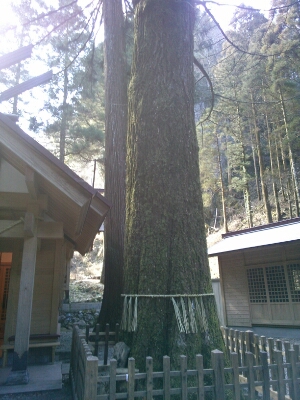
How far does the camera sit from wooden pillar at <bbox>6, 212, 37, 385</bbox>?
3.99 m

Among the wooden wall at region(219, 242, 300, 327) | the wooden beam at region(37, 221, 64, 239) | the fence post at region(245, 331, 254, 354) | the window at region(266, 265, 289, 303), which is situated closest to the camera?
the fence post at region(245, 331, 254, 354)

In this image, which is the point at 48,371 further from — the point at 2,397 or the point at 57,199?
the point at 57,199

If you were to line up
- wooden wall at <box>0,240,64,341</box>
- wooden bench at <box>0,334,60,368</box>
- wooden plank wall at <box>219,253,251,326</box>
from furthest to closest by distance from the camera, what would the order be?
wooden plank wall at <box>219,253,251,326</box> → wooden wall at <box>0,240,64,341</box> → wooden bench at <box>0,334,60,368</box>

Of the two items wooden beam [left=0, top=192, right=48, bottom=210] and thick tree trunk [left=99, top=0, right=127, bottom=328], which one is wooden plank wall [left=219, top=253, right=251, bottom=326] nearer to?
thick tree trunk [left=99, top=0, right=127, bottom=328]

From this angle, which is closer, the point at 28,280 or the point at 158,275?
the point at 158,275

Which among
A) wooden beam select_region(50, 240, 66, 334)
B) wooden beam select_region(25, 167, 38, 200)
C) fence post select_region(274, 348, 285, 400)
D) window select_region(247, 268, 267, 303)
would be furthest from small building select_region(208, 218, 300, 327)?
wooden beam select_region(25, 167, 38, 200)

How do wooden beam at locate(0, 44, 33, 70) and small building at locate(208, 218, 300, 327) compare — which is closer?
wooden beam at locate(0, 44, 33, 70)

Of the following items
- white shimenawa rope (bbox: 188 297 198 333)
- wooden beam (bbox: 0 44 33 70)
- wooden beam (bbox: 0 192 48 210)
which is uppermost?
wooden beam (bbox: 0 44 33 70)

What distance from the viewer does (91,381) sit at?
2127 mm

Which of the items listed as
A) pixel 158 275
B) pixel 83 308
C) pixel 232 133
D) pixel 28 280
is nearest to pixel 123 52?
pixel 28 280

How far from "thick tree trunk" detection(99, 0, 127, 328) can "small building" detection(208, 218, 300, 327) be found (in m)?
6.23

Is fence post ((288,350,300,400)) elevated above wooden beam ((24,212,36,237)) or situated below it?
below

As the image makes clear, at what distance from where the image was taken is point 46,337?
5.58 metres

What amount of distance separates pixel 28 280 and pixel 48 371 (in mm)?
1790
